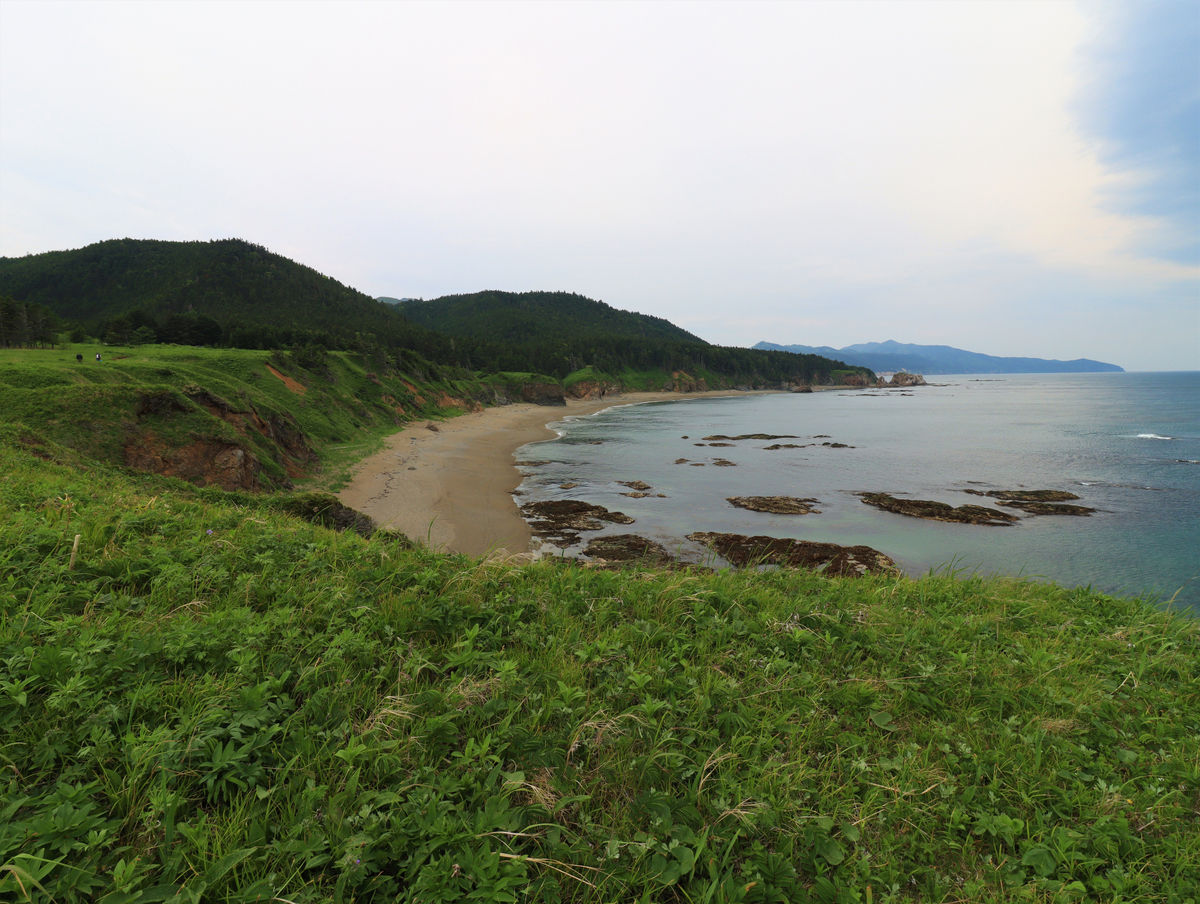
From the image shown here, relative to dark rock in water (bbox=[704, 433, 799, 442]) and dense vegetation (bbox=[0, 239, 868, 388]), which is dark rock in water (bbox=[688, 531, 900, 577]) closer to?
dark rock in water (bbox=[704, 433, 799, 442])

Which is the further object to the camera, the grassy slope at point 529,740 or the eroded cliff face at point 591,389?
the eroded cliff face at point 591,389

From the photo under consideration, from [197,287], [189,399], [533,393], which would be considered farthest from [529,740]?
[197,287]

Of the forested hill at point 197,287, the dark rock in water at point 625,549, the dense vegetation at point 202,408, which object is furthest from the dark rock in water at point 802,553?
the forested hill at point 197,287

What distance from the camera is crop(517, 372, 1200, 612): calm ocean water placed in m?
19.5

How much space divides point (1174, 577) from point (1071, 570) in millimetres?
3048

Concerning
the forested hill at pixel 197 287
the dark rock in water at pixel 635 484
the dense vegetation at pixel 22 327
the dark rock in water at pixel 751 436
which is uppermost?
the forested hill at pixel 197 287

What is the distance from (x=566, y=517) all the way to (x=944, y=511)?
20.7 meters

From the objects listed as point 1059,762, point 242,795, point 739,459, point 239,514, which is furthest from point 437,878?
point 739,459

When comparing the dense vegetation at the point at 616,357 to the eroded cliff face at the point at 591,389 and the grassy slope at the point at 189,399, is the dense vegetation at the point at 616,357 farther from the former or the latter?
the grassy slope at the point at 189,399

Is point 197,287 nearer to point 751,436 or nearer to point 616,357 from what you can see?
point 616,357

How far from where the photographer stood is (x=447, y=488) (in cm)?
2831

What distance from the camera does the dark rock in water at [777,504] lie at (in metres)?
26.0

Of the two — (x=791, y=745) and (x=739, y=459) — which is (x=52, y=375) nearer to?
(x=791, y=745)

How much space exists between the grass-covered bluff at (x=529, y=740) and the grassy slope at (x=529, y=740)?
2 centimetres
